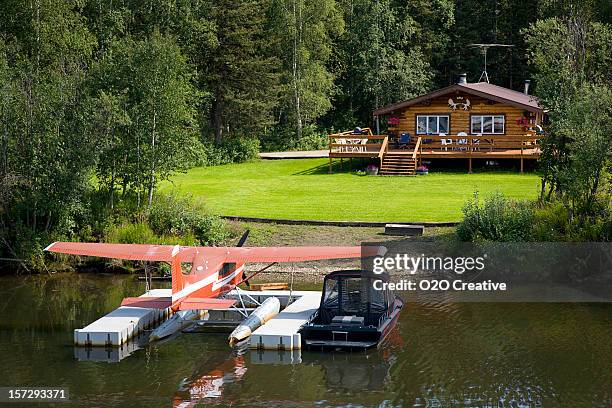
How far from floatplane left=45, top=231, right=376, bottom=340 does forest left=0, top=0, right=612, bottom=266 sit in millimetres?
6952

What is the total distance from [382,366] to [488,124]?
3026 centimetres

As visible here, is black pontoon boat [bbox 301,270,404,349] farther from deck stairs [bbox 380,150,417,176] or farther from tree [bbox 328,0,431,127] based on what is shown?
tree [bbox 328,0,431,127]

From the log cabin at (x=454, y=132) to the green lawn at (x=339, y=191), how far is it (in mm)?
1462

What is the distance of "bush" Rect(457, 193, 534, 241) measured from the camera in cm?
2759

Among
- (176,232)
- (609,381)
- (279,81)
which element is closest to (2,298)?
(176,232)

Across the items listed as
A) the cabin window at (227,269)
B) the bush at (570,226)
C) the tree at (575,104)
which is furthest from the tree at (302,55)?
the cabin window at (227,269)

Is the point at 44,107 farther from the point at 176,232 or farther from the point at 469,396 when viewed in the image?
the point at 469,396

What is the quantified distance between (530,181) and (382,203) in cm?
861

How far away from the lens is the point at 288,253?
72.3ft

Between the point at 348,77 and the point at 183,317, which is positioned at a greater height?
the point at 348,77

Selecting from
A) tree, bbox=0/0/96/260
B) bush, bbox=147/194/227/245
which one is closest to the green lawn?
bush, bbox=147/194/227/245

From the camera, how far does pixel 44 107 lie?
29.5 m

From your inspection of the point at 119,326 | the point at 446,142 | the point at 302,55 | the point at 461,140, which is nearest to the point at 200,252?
the point at 119,326

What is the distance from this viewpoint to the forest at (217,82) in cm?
2908
